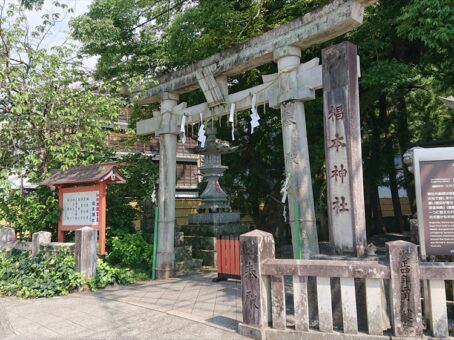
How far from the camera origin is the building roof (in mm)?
9695

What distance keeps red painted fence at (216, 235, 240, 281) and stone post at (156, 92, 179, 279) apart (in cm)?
162

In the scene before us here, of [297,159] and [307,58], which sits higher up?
[307,58]

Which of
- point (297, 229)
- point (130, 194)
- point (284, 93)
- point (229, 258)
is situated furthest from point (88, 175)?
point (297, 229)

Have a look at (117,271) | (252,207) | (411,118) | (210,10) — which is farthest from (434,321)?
(411,118)

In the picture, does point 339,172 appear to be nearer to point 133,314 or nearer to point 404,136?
point 133,314

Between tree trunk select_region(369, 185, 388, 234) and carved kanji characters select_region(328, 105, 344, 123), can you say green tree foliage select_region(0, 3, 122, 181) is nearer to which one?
carved kanji characters select_region(328, 105, 344, 123)

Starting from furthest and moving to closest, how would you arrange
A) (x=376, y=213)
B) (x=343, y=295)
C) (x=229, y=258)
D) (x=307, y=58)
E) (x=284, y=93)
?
(x=376, y=213), (x=307, y=58), (x=229, y=258), (x=284, y=93), (x=343, y=295)

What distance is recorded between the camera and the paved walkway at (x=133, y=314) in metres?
5.77

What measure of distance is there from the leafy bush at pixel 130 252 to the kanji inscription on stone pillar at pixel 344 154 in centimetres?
629

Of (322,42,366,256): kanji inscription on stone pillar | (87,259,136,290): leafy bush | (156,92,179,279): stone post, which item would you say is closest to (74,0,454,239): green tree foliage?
(156,92,179,279): stone post

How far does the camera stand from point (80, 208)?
10.1 meters

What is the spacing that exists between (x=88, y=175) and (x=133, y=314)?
173 inches

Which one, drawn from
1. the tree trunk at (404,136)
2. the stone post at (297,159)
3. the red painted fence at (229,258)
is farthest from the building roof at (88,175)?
the tree trunk at (404,136)

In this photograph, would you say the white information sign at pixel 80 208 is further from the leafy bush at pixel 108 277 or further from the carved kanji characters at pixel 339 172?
the carved kanji characters at pixel 339 172
